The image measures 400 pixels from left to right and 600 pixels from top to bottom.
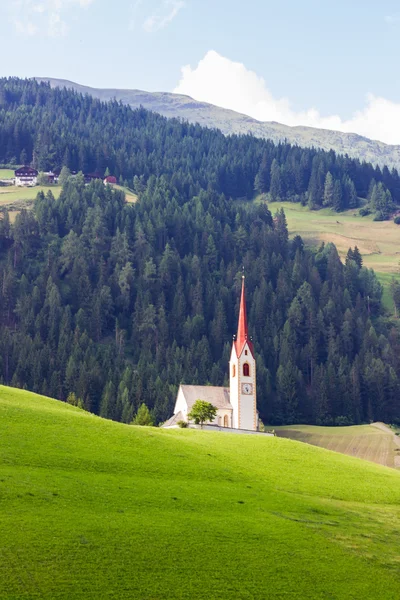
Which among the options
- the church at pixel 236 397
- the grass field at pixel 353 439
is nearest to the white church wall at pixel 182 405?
the church at pixel 236 397

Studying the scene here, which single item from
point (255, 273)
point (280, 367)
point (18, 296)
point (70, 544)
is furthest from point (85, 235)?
point (70, 544)

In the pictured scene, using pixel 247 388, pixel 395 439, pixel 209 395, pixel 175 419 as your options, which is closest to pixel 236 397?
pixel 247 388

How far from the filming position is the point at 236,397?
379ft

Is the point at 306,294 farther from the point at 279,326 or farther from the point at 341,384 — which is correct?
the point at 341,384

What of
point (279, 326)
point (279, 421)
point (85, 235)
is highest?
point (85, 235)

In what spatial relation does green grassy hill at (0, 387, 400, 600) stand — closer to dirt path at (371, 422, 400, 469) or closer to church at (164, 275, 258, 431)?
dirt path at (371, 422, 400, 469)

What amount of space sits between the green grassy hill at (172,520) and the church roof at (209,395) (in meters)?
47.7

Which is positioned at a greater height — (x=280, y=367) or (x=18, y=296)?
(x=18, y=296)

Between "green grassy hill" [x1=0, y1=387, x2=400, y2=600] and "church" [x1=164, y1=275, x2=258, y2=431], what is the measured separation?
4655 cm

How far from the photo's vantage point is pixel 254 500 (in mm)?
54219

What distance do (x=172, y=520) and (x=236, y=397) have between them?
68.3 meters

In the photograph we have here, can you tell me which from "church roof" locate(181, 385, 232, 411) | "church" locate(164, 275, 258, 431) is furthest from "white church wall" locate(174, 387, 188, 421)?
"church roof" locate(181, 385, 232, 411)

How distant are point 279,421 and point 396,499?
95138 millimetres

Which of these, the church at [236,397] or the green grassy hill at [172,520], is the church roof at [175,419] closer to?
the church at [236,397]
